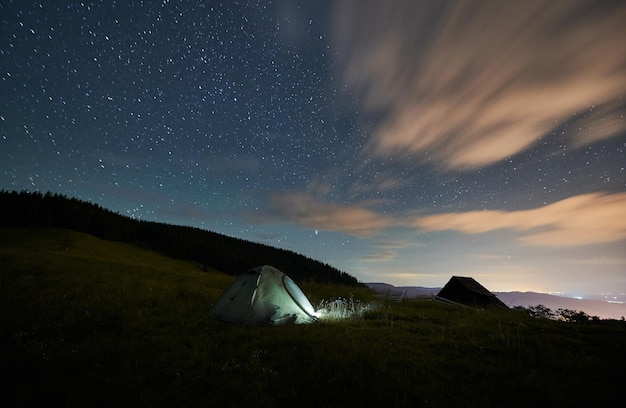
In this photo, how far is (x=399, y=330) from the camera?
10.2 metres

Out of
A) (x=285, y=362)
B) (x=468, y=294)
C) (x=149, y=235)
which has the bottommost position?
(x=285, y=362)

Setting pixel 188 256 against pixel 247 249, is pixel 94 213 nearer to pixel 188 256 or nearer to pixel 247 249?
pixel 188 256

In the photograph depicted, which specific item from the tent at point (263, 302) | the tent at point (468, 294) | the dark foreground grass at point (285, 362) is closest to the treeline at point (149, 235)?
the tent at point (468, 294)

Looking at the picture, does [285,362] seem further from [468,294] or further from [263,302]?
[468,294]

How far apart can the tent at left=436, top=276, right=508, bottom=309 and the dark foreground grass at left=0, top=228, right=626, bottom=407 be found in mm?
19008

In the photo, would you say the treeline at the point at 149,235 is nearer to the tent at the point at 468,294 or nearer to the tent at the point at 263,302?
the tent at the point at 468,294

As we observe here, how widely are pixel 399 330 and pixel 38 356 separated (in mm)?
10009

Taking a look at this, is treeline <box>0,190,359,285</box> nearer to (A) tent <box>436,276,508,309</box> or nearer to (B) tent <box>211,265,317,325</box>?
(A) tent <box>436,276,508,309</box>

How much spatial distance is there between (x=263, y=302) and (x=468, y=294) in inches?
1053

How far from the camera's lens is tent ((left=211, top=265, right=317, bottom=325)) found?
1057cm

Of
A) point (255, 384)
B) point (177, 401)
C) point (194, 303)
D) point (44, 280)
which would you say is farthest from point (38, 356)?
point (44, 280)

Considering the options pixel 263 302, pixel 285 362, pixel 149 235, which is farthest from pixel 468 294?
pixel 149 235

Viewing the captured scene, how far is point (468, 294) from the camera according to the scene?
2961cm

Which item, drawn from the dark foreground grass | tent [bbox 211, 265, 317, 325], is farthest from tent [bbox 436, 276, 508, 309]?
tent [bbox 211, 265, 317, 325]
